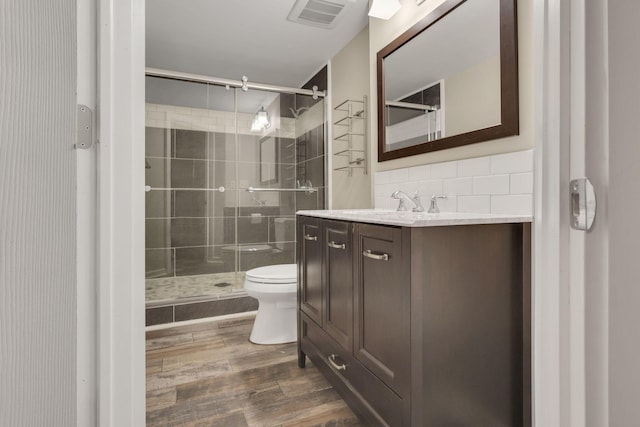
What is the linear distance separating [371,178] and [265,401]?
1474 millimetres

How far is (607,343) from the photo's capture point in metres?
0.49

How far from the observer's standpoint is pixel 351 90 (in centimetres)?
272

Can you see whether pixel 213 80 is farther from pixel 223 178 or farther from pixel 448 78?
pixel 448 78

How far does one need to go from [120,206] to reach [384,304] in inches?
34.8

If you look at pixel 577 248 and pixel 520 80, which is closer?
pixel 577 248

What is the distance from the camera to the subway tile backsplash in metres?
1.31

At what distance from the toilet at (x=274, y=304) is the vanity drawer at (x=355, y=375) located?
342mm

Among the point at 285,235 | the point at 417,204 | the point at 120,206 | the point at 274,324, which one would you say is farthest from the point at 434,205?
the point at 285,235

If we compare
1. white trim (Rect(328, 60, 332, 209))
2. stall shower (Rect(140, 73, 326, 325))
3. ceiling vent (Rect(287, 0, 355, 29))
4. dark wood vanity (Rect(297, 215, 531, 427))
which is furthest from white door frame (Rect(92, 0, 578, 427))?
white trim (Rect(328, 60, 332, 209))

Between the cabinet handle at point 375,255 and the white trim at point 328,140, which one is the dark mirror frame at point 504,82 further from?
the white trim at point 328,140

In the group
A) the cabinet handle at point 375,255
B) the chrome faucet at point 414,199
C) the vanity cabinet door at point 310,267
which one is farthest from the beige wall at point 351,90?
the cabinet handle at point 375,255

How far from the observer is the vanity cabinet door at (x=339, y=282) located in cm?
141

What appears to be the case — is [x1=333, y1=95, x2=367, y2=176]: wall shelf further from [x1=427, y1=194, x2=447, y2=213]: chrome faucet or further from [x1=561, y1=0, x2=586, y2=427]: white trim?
[x1=561, y1=0, x2=586, y2=427]: white trim

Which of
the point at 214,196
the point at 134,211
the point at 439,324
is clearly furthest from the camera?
the point at 214,196
